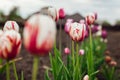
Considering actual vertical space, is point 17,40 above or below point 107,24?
above

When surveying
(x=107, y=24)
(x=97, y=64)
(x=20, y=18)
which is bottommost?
(x=107, y=24)

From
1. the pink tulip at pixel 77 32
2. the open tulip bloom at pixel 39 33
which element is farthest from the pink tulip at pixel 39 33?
the pink tulip at pixel 77 32

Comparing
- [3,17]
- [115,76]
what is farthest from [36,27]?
[3,17]

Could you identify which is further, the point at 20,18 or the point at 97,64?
the point at 20,18

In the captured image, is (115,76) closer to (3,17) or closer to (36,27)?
(36,27)

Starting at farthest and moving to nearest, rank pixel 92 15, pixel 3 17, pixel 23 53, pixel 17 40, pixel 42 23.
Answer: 1. pixel 3 17
2. pixel 23 53
3. pixel 92 15
4. pixel 17 40
5. pixel 42 23
